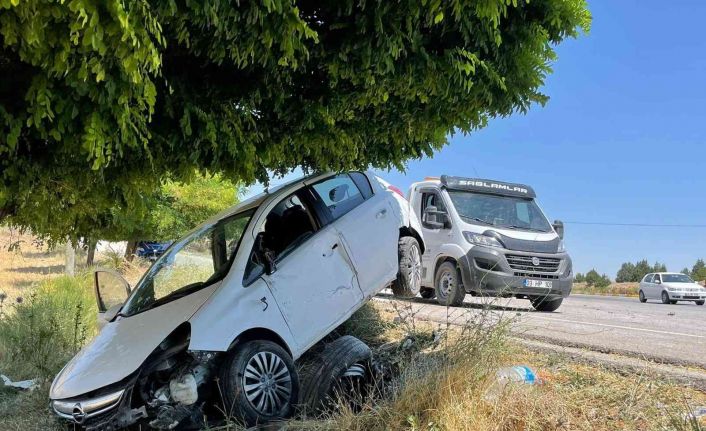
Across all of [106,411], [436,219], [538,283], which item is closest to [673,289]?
[538,283]

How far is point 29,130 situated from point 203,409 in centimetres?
251

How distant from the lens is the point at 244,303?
16.3ft

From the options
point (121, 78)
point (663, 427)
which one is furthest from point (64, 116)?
point (663, 427)

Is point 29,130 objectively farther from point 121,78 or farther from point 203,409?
point 203,409

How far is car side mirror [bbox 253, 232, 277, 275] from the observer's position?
17.2 ft

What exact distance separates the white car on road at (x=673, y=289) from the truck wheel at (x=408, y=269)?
21.5 meters

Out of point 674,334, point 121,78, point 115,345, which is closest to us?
point 121,78

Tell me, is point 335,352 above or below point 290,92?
below

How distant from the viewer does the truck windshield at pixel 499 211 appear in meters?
10.2

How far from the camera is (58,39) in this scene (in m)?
2.78

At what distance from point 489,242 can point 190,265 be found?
5.26 metres

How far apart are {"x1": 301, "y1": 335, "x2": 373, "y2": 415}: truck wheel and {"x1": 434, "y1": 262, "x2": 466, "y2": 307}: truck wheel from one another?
15.7 feet

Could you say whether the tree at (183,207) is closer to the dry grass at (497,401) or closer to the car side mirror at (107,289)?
the car side mirror at (107,289)

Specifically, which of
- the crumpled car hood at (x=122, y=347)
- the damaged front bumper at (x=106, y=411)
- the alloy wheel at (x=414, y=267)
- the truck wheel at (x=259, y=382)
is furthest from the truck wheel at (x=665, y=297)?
the damaged front bumper at (x=106, y=411)
